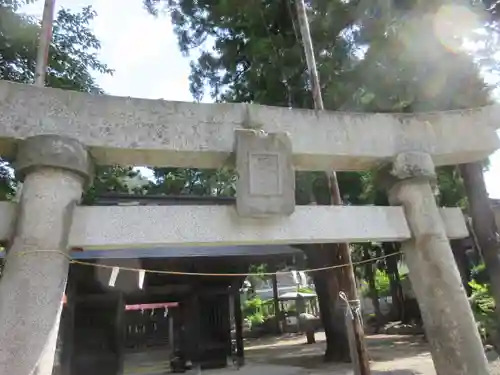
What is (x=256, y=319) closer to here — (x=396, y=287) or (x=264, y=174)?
(x=396, y=287)

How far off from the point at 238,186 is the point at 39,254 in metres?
1.68

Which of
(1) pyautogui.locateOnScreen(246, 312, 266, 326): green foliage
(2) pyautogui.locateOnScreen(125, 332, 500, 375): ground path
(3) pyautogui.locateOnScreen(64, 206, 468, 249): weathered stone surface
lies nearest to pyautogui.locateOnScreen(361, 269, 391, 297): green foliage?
(1) pyautogui.locateOnScreen(246, 312, 266, 326): green foliage

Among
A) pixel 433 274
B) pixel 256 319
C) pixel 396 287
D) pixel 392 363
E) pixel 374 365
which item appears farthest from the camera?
pixel 256 319

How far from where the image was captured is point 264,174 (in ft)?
12.9

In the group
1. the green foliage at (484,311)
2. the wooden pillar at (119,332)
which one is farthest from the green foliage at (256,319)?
the green foliage at (484,311)

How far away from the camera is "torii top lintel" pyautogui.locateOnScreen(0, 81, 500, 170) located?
11.8 feet

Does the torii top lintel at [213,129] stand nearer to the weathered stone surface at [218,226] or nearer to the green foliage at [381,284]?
the weathered stone surface at [218,226]

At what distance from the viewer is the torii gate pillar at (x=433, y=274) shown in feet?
12.5

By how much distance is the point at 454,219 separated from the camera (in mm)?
4477

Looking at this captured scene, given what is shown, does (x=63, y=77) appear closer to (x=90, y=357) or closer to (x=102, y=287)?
(x=102, y=287)

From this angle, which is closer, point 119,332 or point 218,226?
point 218,226

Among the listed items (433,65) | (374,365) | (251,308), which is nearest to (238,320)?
(374,365)

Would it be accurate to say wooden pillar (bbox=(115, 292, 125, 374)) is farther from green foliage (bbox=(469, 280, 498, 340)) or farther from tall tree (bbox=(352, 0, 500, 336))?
green foliage (bbox=(469, 280, 498, 340))

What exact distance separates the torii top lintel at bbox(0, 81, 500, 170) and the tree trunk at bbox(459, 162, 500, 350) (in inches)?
140
